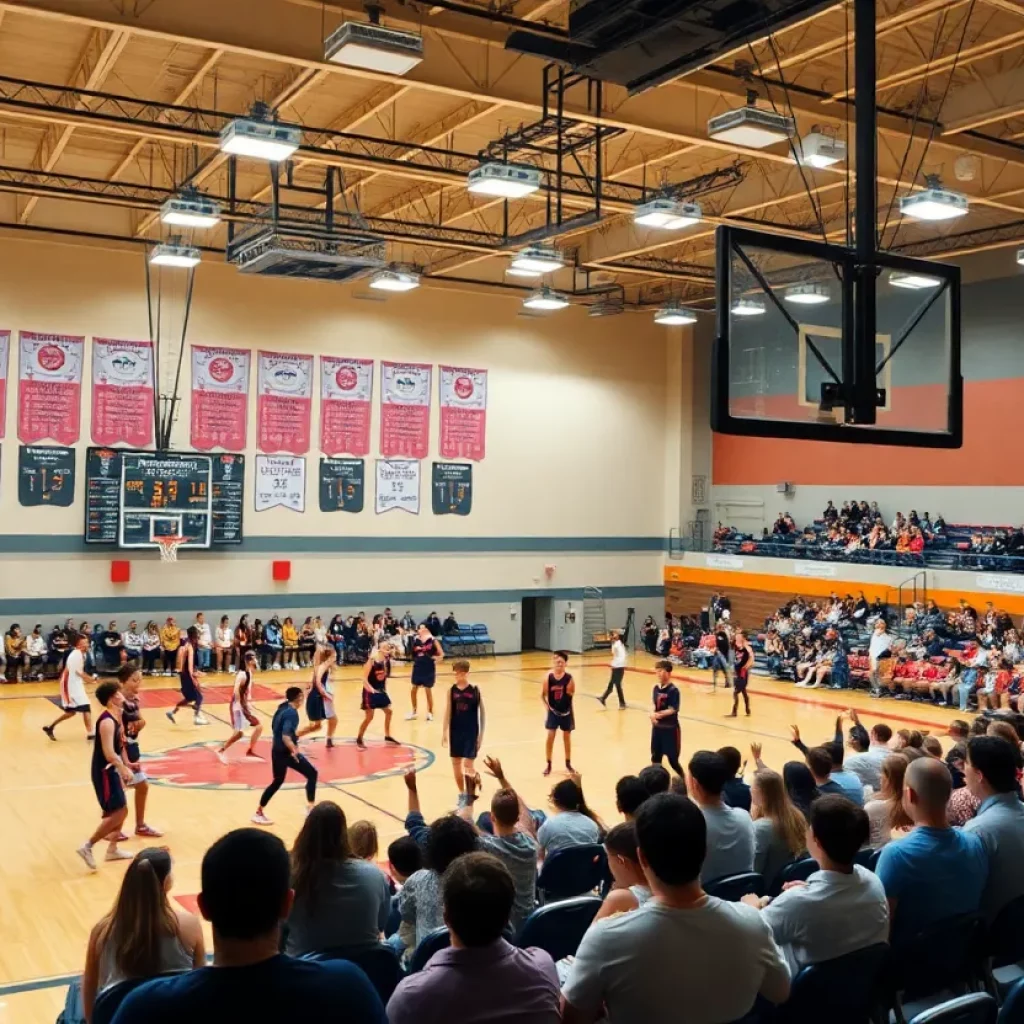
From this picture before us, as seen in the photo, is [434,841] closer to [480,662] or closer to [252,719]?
[252,719]

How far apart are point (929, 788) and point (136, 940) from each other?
3.37 metres

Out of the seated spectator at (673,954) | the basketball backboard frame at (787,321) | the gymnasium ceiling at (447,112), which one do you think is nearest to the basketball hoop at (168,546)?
the gymnasium ceiling at (447,112)

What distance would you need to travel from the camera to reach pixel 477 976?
329 cm

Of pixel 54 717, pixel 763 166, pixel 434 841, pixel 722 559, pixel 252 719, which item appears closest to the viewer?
pixel 434 841

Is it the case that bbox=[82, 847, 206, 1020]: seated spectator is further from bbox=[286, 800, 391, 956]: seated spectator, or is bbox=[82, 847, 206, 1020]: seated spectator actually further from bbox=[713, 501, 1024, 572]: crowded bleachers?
bbox=[713, 501, 1024, 572]: crowded bleachers

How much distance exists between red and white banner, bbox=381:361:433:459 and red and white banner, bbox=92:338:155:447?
18.3 ft

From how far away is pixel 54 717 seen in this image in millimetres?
18891


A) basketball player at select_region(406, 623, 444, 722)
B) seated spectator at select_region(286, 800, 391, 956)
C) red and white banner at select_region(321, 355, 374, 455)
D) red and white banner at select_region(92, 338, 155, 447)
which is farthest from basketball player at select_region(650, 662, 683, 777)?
red and white banner at select_region(92, 338, 155, 447)

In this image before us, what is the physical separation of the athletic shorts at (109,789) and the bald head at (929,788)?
7323 millimetres

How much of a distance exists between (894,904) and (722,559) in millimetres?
25123

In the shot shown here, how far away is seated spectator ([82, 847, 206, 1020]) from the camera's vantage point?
14.1 ft

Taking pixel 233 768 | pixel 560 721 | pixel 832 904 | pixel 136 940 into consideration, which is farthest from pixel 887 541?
pixel 136 940

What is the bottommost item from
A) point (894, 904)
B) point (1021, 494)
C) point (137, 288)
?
point (894, 904)


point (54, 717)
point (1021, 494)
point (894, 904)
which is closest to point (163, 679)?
point (54, 717)
